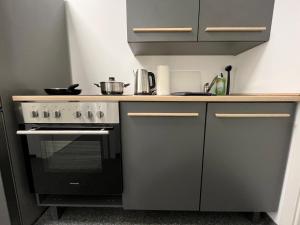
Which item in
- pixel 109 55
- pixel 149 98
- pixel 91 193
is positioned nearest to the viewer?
pixel 149 98

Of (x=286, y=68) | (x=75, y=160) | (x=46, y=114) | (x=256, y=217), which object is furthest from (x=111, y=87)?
(x=256, y=217)

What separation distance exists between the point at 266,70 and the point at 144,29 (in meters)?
0.85

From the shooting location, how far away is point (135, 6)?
39.1 inches

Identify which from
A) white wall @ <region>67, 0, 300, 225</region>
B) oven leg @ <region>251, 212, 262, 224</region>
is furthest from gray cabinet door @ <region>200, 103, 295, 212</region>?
white wall @ <region>67, 0, 300, 225</region>

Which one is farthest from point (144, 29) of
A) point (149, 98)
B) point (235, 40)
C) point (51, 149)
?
point (51, 149)

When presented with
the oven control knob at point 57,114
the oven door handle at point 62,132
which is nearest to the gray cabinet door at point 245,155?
the oven door handle at point 62,132

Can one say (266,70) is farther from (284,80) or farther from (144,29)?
(144,29)

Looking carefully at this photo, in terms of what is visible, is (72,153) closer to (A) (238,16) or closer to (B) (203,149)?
(B) (203,149)

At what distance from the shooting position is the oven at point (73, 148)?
2.80ft

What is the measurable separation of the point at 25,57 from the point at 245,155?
1.45m

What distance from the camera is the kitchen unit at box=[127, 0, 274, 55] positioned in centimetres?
97

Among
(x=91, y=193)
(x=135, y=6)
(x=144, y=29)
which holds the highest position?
(x=135, y=6)

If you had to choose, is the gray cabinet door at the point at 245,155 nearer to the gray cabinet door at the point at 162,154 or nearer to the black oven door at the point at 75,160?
the gray cabinet door at the point at 162,154

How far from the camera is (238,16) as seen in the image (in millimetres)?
977
